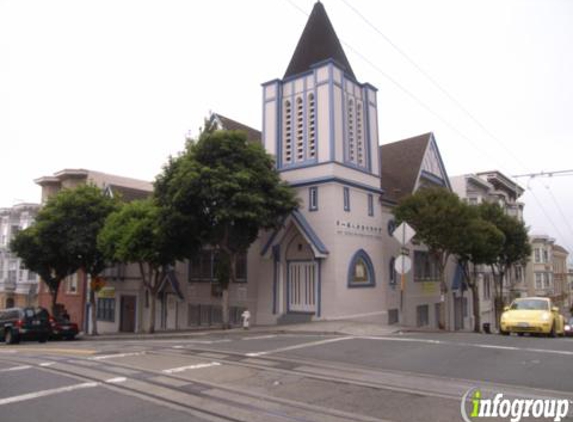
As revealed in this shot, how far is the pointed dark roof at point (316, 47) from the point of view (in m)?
23.8

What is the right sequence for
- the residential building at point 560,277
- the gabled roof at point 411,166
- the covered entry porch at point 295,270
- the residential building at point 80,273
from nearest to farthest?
the covered entry porch at point 295,270
the gabled roof at point 411,166
the residential building at point 80,273
the residential building at point 560,277

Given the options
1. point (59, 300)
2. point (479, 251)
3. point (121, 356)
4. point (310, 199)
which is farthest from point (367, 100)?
point (59, 300)

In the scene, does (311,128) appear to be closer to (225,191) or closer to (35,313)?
(225,191)

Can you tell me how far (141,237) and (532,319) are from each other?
Result: 53.6 feet

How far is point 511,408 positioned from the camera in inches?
278

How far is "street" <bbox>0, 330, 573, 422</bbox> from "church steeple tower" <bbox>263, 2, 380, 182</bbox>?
10387 millimetres

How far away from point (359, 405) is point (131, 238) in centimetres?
1712

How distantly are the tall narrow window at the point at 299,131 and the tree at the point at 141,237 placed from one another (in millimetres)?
6965

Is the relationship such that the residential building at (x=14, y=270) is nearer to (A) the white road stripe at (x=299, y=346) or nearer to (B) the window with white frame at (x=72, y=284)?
(B) the window with white frame at (x=72, y=284)

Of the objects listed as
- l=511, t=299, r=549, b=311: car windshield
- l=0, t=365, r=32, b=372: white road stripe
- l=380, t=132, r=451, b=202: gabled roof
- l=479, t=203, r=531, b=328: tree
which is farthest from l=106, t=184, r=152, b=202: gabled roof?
l=511, t=299, r=549, b=311: car windshield

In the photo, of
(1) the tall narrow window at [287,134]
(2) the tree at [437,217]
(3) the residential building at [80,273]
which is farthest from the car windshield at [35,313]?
(2) the tree at [437,217]

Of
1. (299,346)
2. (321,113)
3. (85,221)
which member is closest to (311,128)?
(321,113)

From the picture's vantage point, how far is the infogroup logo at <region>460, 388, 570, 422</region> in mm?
6730

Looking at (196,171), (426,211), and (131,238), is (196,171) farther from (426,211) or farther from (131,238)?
(426,211)
